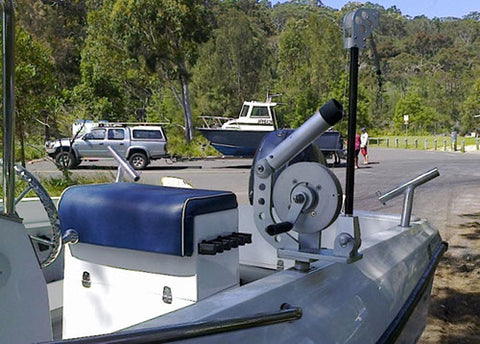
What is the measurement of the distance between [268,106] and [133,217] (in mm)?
19931

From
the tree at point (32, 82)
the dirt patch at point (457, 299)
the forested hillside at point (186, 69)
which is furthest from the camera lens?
the forested hillside at point (186, 69)

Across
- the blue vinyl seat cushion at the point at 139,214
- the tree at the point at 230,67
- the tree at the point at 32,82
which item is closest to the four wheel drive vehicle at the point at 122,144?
the tree at the point at 32,82

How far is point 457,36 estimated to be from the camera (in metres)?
97.6

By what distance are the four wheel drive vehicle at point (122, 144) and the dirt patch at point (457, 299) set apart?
1414 cm

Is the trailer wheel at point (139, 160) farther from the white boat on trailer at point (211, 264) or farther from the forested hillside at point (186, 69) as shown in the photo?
the white boat on trailer at point (211, 264)

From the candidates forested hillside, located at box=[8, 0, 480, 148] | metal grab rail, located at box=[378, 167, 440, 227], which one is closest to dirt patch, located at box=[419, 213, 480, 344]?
metal grab rail, located at box=[378, 167, 440, 227]

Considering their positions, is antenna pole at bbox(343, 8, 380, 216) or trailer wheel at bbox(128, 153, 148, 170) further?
trailer wheel at bbox(128, 153, 148, 170)

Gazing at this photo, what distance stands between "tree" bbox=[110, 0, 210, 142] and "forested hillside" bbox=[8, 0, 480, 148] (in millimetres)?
47

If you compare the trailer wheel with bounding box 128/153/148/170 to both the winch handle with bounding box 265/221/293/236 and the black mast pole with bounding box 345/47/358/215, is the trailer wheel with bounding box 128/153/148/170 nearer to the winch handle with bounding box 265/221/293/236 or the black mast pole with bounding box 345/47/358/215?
the black mast pole with bounding box 345/47/358/215

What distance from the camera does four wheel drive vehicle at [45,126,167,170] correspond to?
1873cm

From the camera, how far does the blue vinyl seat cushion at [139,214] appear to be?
207cm

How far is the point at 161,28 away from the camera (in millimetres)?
24359

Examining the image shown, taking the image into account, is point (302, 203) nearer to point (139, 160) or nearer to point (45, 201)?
point (45, 201)

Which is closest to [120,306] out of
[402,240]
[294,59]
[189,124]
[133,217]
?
[133,217]
